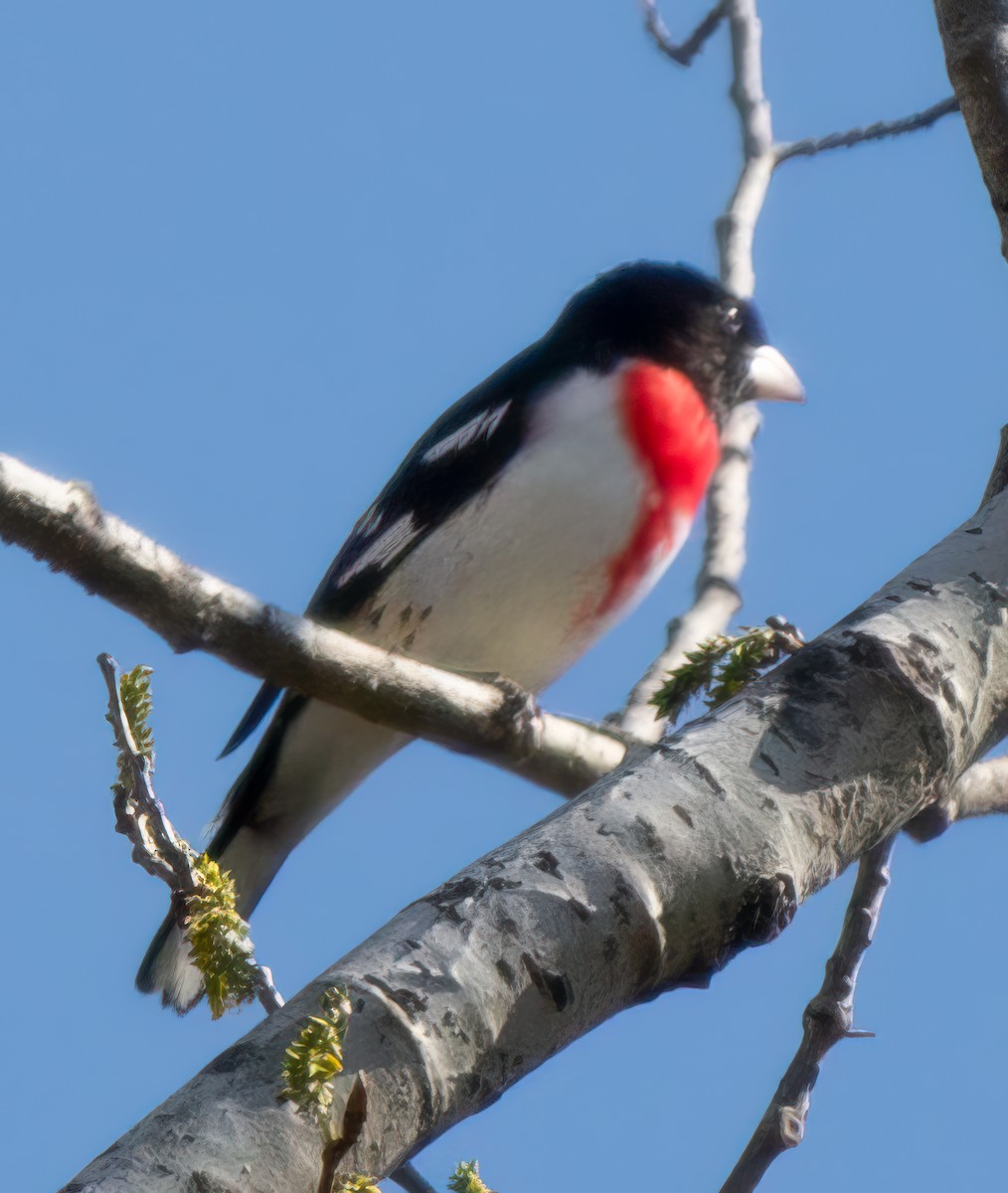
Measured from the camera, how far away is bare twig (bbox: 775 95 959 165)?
4109 millimetres

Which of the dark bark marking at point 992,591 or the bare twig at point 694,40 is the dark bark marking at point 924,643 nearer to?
the dark bark marking at point 992,591

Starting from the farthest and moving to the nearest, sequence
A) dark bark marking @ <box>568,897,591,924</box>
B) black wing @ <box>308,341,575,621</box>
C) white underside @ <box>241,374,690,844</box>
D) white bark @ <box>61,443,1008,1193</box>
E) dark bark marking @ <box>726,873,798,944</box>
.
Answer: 1. black wing @ <box>308,341,575,621</box>
2. white underside @ <box>241,374,690,844</box>
3. dark bark marking @ <box>726,873,798,944</box>
4. dark bark marking @ <box>568,897,591,924</box>
5. white bark @ <box>61,443,1008,1193</box>

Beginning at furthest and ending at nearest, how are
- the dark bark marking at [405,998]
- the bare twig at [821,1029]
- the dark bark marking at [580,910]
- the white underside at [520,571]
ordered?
1. the white underside at [520,571]
2. the bare twig at [821,1029]
3. the dark bark marking at [580,910]
4. the dark bark marking at [405,998]

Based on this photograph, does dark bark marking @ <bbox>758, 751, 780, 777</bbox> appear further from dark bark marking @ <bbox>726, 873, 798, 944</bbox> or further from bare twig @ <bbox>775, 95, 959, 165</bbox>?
bare twig @ <bbox>775, 95, 959, 165</bbox>

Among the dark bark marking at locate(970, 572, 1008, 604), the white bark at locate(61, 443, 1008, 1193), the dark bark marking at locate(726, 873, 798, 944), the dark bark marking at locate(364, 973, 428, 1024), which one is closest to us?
the white bark at locate(61, 443, 1008, 1193)

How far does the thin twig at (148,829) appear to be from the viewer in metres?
1.59

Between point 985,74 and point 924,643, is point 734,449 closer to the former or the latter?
point 985,74

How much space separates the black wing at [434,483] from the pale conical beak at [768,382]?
24.3 inches

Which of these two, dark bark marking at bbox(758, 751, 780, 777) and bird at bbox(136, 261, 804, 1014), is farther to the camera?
bird at bbox(136, 261, 804, 1014)

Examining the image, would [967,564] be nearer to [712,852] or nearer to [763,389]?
[712,852]

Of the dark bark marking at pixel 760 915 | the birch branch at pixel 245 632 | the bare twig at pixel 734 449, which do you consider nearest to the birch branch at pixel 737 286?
the bare twig at pixel 734 449

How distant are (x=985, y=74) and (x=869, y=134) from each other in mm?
2193

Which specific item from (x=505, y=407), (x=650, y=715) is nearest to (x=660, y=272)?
(x=505, y=407)

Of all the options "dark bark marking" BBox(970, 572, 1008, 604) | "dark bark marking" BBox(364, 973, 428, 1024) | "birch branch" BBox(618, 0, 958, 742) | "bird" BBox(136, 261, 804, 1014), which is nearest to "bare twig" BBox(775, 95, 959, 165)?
"birch branch" BBox(618, 0, 958, 742)
